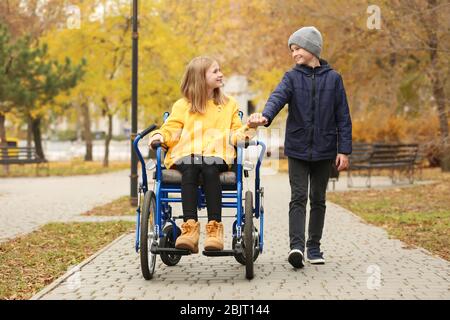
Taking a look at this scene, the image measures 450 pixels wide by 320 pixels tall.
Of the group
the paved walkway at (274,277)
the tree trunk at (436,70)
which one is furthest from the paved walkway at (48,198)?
the tree trunk at (436,70)

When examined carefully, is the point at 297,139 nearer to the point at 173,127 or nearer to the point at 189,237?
the point at 173,127

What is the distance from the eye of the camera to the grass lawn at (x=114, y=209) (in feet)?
40.7

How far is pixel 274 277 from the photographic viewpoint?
6375 millimetres

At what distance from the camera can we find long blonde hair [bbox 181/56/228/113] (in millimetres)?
6430

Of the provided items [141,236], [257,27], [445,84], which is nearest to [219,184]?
[141,236]

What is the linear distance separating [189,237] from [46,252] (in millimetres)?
2648

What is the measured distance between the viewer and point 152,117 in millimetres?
34875

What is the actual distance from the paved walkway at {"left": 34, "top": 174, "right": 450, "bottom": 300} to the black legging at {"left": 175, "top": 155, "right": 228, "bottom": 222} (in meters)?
0.56

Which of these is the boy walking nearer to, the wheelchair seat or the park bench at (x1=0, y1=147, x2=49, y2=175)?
the wheelchair seat

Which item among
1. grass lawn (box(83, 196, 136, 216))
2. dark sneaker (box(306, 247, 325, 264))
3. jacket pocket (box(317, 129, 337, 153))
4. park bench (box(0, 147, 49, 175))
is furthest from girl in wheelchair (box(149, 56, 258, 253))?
park bench (box(0, 147, 49, 175))

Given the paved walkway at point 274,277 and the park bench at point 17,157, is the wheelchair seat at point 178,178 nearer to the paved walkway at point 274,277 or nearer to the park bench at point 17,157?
the paved walkway at point 274,277

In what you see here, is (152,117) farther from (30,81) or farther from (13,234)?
(13,234)

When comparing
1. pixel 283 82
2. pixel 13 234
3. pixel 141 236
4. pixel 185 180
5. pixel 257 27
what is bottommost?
pixel 13 234

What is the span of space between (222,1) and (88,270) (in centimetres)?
2919
